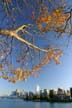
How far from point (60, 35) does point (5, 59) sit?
175 cm

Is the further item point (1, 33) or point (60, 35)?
point (60, 35)

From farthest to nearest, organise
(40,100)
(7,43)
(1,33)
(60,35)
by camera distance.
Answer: (40,100) < (7,43) < (60,35) < (1,33)

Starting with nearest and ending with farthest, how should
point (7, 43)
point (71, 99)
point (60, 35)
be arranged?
point (60, 35)
point (7, 43)
point (71, 99)

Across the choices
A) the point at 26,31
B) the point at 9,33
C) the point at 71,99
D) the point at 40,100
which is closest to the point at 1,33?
the point at 9,33

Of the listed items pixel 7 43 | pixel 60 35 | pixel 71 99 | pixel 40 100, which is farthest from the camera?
pixel 40 100

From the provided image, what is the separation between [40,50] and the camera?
641 cm

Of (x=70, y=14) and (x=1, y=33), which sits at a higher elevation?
(x=70, y=14)

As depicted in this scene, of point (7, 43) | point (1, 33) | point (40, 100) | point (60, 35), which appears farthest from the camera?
point (40, 100)

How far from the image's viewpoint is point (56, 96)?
111 m

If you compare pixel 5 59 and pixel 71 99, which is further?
pixel 71 99

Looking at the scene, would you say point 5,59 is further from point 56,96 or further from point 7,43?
point 56,96

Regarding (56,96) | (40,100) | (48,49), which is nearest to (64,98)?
(56,96)

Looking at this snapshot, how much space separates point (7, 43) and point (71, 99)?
103277mm

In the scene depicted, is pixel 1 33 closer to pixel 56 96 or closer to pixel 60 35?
pixel 60 35
